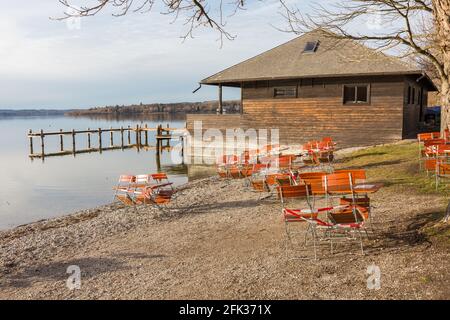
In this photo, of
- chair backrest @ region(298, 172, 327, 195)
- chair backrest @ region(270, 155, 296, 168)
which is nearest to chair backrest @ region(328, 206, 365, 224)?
chair backrest @ region(298, 172, 327, 195)

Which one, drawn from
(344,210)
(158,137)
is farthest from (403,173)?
(158,137)

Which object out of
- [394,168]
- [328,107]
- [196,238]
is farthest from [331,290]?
[328,107]

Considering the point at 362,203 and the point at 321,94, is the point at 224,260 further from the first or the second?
the point at 321,94

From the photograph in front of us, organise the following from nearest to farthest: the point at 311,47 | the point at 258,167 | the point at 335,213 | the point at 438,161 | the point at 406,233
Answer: the point at 335,213
the point at 406,233
the point at 438,161
the point at 258,167
the point at 311,47

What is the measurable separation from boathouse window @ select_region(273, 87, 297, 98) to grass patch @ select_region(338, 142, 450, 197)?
7.24 m

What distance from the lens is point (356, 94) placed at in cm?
2525

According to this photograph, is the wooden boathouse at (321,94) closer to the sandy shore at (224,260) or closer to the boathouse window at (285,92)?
the boathouse window at (285,92)

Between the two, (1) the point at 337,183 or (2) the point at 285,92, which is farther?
(2) the point at 285,92

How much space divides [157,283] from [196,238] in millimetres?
2421

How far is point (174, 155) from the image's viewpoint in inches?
1602

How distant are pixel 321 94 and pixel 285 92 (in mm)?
2225

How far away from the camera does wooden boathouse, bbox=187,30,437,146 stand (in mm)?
24203

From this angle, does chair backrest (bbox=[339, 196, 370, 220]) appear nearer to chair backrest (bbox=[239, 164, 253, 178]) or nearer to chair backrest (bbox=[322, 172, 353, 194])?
chair backrest (bbox=[322, 172, 353, 194])

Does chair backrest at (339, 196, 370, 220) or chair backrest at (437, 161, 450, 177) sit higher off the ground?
chair backrest at (437, 161, 450, 177)
